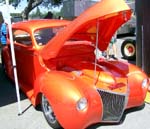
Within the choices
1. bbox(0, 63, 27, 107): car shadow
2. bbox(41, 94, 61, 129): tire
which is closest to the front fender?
bbox(41, 94, 61, 129): tire

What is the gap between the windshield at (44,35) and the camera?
6.44m

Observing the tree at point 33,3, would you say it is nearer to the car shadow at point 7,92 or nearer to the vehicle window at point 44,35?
the car shadow at point 7,92

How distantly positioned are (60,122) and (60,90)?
471 millimetres

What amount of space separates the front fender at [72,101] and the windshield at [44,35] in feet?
4.89

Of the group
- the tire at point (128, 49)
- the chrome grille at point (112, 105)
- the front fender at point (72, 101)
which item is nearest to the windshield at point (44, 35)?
the front fender at point (72, 101)

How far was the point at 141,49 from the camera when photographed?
303 inches

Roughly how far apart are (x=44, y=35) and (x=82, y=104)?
2.29 meters

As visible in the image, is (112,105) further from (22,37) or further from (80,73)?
(22,37)

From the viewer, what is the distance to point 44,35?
6.55m

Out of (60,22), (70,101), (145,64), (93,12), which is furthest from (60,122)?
(145,64)

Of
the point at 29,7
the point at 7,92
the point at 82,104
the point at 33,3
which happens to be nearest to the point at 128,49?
the point at 7,92

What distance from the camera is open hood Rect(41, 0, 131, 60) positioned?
4605 mm

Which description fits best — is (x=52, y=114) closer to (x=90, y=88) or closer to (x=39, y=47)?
(x=90, y=88)

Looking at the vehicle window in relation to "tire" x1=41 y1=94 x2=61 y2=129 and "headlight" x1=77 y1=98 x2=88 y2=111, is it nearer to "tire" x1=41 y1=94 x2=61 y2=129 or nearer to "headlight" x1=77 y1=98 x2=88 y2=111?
"tire" x1=41 y1=94 x2=61 y2=129
